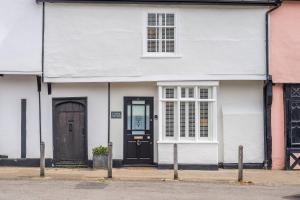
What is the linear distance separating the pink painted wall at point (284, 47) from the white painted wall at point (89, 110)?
644 cm

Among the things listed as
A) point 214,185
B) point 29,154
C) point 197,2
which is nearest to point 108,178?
point 214,185

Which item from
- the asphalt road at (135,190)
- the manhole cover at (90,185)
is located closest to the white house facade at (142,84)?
the asphalt road at (135,190)

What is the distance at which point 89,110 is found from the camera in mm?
22719

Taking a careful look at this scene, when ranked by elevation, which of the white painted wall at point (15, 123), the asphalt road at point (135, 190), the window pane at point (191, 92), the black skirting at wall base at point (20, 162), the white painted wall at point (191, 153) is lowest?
the asphalt road at point (135, 190)

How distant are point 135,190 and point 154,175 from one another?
4.02 meters

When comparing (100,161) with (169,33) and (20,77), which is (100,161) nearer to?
(20,77)

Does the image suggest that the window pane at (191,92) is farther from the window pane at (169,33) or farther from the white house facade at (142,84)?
the window pane at (169,33)

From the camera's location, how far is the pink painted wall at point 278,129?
22797mm

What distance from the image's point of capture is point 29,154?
2259 centimetres

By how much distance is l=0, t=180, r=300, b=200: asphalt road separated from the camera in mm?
15195

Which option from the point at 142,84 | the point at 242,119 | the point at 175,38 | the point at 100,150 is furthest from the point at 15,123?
the point at 242,119

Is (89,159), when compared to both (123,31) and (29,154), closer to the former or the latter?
(29,154)

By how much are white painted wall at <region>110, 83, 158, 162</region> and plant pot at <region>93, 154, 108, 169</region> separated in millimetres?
808

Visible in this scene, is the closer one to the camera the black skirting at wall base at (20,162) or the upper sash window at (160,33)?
the black skirting at wall base at (20,162)
